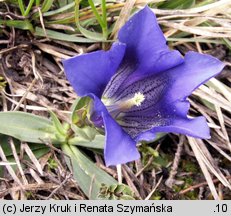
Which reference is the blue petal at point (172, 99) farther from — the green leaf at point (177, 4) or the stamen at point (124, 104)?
the green leaf at point (177, 4)

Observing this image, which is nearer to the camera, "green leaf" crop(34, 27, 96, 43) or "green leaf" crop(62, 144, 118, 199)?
"green leaf" crop(62, 144, 118, 199)

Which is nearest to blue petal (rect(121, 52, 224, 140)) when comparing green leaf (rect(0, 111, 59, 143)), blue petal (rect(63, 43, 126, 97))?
blue petal (rect(63, 43, 126, 97))

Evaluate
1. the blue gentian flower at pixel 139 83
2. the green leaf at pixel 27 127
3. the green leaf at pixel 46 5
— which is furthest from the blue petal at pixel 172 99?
the green leaf at pixel 46 5

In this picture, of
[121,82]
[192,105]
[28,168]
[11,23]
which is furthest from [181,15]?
[28,168]

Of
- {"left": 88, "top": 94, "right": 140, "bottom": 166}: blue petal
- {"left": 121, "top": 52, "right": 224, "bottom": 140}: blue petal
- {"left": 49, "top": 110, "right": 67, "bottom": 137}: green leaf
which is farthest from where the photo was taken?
{"left": 49, "top": 110, "right": 67, "bottom": 137}: green leaf

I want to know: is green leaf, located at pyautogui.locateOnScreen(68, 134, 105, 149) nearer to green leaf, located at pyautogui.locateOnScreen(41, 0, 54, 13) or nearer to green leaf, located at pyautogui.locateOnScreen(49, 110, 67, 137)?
green leaf, located at pyautogui.locateOnScreen(49, 110, 67, 137)

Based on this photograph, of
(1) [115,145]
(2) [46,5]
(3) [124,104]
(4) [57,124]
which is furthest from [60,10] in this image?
(1) [115,145]

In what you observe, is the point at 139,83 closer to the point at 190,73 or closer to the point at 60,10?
the point at 190,73
